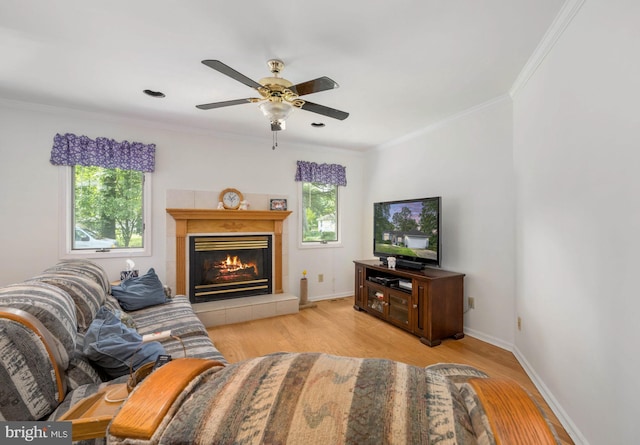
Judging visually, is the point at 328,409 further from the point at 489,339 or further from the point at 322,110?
the point at 489,339

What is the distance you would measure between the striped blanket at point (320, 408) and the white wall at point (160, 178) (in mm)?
3670

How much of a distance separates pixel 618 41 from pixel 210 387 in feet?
7.06

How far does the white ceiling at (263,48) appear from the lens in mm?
1674

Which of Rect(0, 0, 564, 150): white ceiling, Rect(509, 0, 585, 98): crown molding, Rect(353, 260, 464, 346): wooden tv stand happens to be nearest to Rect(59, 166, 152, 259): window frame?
Rect(0, 0, 564, 150): white ceiling

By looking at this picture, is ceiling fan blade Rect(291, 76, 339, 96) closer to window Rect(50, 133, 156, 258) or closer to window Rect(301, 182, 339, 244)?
window Rect(50, 133, 156, 258)

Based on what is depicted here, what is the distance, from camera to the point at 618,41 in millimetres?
1325

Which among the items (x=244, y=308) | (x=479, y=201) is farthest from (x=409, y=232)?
(x=244, y=308)

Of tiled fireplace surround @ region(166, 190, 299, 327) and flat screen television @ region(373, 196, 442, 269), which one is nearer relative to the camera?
flat screen television @ region(373, 196, 442, 269)

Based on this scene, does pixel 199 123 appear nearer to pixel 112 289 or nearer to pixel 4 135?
pixel 4 135

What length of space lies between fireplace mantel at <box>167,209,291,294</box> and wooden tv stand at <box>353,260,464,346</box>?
1.65 meters

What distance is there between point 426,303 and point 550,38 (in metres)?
2.41

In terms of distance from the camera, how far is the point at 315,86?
6.11 feet

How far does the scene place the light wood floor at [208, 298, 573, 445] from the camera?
8.50 ft

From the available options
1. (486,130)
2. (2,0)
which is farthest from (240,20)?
(486,130)
